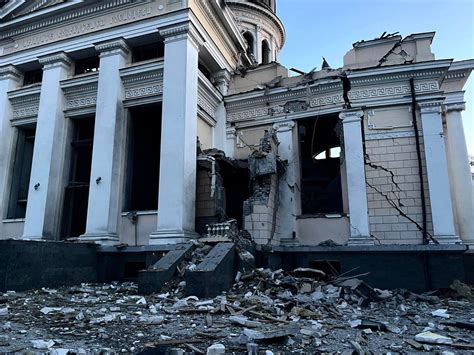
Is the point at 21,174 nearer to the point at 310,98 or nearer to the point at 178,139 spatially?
the point at 178,139

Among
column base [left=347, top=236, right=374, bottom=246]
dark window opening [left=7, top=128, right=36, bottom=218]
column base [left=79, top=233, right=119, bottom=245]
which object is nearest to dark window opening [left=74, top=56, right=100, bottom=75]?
dark window opening [left=7, top=128, right=36, bottom=218]

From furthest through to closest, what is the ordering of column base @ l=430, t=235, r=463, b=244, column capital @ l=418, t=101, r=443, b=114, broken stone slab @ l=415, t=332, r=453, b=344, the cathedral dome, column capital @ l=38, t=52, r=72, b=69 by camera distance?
the cathedral dome, column capital @ l=38, t=52, r=72, b=69, column capital @ l=418, t=101, r=443, b=114, column base @ l=430, t=235, r=463, b=244, broken stone slab @ l=415, t=332, r=453, b=344

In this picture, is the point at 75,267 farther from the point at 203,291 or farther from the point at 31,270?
the point at 203,291

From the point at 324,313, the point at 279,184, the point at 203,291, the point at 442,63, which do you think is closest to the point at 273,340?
the point at 324,313

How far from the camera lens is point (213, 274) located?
24.9 ft

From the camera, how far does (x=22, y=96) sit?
14430mm

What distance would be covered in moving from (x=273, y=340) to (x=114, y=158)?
898 centimetres

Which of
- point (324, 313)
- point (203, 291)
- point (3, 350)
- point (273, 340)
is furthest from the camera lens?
point (203, 291)

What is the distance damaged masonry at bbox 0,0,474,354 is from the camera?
28.7ft

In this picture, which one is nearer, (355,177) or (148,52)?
(355,177)

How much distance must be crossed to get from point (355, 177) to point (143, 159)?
7.48m

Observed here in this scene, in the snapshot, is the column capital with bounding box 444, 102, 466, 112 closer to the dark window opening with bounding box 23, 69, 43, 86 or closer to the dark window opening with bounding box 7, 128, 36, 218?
the dark window opening with bounding box 23, 69, 43, 86

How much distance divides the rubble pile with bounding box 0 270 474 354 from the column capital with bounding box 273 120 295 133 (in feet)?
19.6

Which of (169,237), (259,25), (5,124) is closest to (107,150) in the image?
(169,237)
